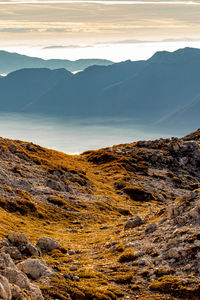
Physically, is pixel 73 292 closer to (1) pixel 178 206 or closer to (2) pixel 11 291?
(2) pixel 11 291

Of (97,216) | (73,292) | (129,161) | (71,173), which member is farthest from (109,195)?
(73,292)

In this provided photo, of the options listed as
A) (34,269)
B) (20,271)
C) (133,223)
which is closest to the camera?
(20,271)

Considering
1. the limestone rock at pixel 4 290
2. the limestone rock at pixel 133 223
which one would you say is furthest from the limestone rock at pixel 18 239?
the limestone rock at pixel 133 223

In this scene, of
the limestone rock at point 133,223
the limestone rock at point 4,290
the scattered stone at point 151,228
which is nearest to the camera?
the limestone rock at point 4,290

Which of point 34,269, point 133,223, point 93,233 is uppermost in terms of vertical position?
point 133,223

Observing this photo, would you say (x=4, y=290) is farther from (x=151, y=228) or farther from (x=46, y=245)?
(x=151, y=228)

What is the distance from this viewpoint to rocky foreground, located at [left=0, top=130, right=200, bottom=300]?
27625 millimetres

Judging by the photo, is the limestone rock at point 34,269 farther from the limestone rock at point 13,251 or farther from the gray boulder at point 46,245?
the gray boulder at point 46,245

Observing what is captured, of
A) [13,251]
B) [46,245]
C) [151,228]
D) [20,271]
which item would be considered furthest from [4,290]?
[151,228]

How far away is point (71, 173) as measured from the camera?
102 metres

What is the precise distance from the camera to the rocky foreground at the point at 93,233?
2762cm

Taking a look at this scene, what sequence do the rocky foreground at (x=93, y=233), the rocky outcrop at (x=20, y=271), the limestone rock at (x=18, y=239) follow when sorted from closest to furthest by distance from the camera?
the rocky outcrop at (x=20, y=271) → the rocky foreground at (x=93, y=233) → the limestone rock at (x=18, y=239)

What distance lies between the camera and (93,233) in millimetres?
53750

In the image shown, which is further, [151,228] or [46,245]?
[151,228]
